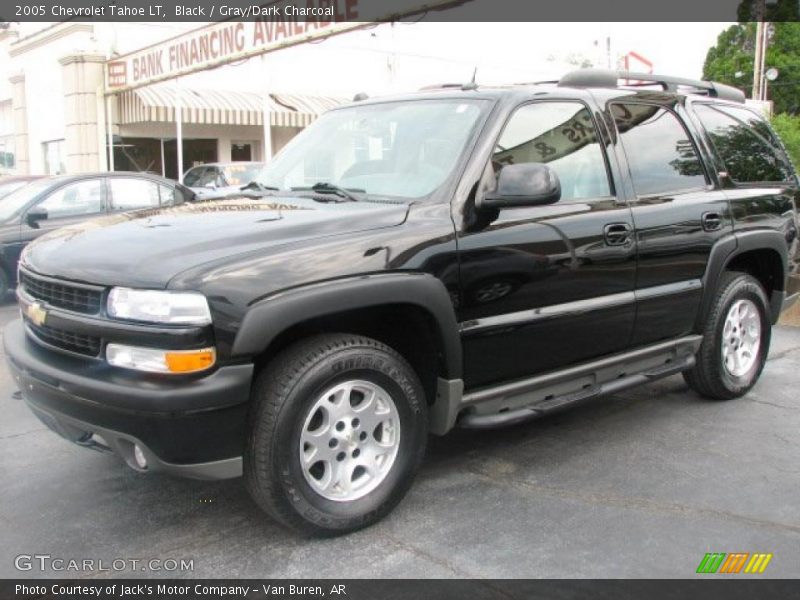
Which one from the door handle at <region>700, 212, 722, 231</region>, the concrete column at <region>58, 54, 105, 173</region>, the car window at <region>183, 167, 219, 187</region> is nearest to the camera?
the door handle at <region>700, 212, 722, 231</region>

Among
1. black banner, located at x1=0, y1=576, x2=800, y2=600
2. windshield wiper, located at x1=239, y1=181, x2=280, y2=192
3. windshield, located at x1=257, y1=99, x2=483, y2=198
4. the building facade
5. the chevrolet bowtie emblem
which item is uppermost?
the building facade

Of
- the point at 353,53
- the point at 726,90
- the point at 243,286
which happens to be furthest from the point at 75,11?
the point at 243,286

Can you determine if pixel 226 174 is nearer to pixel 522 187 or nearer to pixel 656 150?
pixel 656 150

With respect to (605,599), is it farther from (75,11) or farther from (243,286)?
(75,11)

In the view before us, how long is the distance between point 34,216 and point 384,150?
6.46m

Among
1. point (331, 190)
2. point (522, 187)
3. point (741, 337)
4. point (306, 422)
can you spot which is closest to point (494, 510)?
point (306, 422)

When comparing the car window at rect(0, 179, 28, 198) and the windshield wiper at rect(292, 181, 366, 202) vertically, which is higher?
the windshield wiper at rect(292, 181, 366, 202)

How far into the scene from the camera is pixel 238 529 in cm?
349

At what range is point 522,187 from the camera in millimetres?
3566

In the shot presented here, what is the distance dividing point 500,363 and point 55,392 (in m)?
1.92

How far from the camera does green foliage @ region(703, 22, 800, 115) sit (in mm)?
37250

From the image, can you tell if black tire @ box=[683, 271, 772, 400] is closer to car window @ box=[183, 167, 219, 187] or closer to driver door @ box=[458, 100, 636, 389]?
driver door @ box=[458, 100, 636, 389]

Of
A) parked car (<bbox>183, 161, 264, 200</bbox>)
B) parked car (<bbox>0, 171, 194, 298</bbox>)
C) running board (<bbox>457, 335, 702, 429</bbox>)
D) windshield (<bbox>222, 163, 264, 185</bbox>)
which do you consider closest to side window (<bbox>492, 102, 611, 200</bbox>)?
running board (<bbox>457, 335, 702, 429</bbox>)

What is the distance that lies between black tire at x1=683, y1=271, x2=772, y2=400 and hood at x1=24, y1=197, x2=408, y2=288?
8.11 feet
